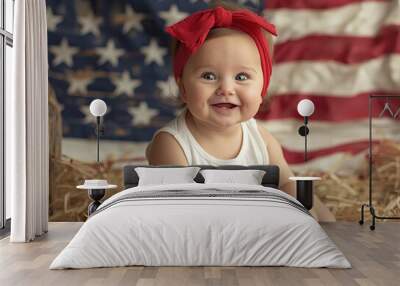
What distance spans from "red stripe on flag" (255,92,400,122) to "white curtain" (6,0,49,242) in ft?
7.72

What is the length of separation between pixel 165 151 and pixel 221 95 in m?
0.89

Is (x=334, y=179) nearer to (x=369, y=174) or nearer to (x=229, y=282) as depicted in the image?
(x=369, y=174)

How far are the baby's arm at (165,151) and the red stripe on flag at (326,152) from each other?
45.1 inches

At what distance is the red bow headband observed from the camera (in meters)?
6.83

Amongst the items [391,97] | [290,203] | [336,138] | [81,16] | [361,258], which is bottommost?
[361,258]

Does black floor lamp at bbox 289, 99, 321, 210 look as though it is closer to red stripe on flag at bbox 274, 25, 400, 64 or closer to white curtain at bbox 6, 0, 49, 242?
red stripe on flag at bbox 274, 25, 400, 64

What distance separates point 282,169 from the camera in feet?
23.0

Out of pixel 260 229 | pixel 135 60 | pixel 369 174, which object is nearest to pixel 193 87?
pixel 135 60

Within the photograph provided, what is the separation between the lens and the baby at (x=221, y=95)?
678cm

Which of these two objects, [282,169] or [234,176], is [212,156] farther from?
[282,169]

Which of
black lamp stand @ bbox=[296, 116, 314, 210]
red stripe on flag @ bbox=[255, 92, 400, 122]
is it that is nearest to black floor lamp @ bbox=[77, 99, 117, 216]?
red stripe on flag @ bbox=[255, 92, 400, 122]

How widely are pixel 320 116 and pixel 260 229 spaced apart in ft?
9.64

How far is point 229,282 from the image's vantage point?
12.9 ft

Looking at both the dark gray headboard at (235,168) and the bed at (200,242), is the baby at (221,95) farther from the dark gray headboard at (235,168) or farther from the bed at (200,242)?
the bed at (200,242)
